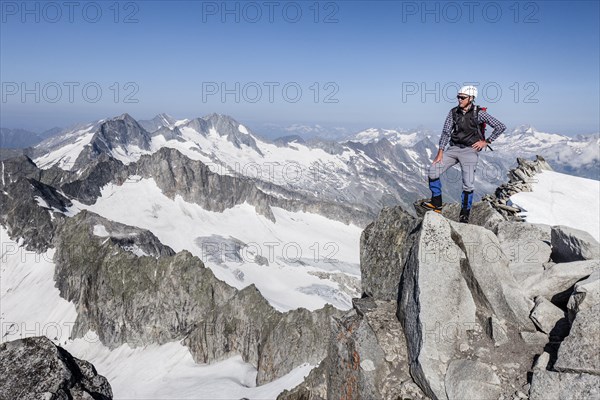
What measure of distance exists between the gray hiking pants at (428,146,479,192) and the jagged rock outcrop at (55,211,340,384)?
62.5m

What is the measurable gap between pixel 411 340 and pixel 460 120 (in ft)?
27.8

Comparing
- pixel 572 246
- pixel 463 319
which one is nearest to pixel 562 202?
pixel 572 246

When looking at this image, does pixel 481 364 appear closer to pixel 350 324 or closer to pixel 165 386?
pixel 350 324

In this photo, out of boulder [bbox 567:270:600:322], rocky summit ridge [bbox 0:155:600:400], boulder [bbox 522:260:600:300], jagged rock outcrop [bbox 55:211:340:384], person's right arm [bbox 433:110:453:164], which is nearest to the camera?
boulder [bbox 567:270:600:322]

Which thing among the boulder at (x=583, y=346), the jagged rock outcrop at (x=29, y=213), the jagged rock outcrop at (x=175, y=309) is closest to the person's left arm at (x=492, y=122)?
the boulder at (x=583, y=346)

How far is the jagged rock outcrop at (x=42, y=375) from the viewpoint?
16.2 metres

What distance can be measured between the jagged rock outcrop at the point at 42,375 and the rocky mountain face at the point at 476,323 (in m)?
9.62

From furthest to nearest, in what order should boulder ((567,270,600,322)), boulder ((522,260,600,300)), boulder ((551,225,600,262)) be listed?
boulder ((551,225,600,262)), boulder ((522,260,600,300)), boulder ((567,270,600,322))

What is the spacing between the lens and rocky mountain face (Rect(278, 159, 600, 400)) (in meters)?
11.2

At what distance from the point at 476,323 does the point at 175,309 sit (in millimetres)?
101007

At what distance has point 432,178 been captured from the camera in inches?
685

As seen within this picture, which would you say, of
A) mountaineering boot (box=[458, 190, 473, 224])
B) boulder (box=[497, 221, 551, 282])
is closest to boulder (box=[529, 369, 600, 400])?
boulder (box=[497, 221, 551, 282])

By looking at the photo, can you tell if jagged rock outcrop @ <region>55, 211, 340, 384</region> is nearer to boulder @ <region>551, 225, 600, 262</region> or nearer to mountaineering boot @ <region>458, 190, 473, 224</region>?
mountaineering boot @ <region>458, 190, 473, 224</region>

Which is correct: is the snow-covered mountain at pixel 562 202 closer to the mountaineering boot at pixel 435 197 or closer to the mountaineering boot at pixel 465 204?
the mountaineering boot at pixel 465 204
